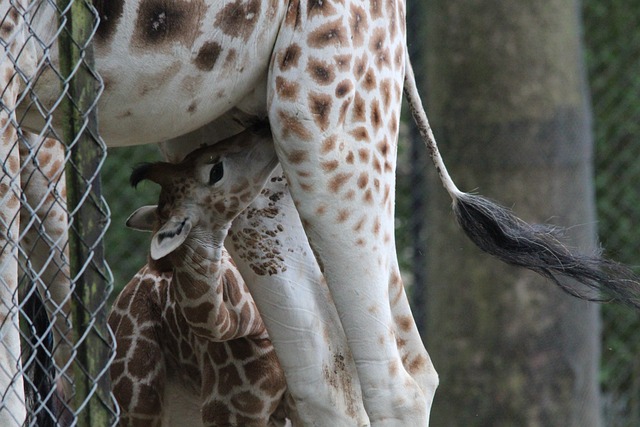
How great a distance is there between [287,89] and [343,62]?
0.19m

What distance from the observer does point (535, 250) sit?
4.17 metres

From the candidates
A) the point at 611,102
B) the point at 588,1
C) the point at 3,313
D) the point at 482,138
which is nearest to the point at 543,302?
the point at 482,138

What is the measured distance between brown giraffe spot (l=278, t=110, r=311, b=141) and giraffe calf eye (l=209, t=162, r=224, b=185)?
518 millimetres

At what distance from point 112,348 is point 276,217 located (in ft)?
5.14

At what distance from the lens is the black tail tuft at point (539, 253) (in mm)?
4102

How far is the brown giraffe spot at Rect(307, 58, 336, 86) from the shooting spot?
3502 millimetres

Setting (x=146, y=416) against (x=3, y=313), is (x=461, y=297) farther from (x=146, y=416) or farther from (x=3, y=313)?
(x=3, y=313)

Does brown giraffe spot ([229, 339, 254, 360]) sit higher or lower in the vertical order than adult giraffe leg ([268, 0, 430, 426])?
lower

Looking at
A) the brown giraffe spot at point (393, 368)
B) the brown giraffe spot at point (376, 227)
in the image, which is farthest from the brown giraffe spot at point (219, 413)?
the brown giraffe spot at point (376, 227)

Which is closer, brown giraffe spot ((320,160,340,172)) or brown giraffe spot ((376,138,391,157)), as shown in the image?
brown giraffe spot ((320,160,340,172))

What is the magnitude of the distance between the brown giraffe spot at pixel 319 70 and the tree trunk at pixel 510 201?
3.01 meters

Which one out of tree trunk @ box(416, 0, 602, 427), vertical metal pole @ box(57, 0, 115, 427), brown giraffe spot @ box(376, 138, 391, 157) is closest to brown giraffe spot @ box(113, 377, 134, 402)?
brown giraffe spot @ box(376, 138, 391, 157)

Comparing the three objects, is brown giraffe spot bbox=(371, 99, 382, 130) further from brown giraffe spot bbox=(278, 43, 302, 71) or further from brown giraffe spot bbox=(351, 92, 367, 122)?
brown giraffe spot bbox=(278, 43, 302, 71)

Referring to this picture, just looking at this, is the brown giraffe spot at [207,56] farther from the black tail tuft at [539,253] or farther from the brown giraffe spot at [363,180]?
the black tail tuft at [539,253]
